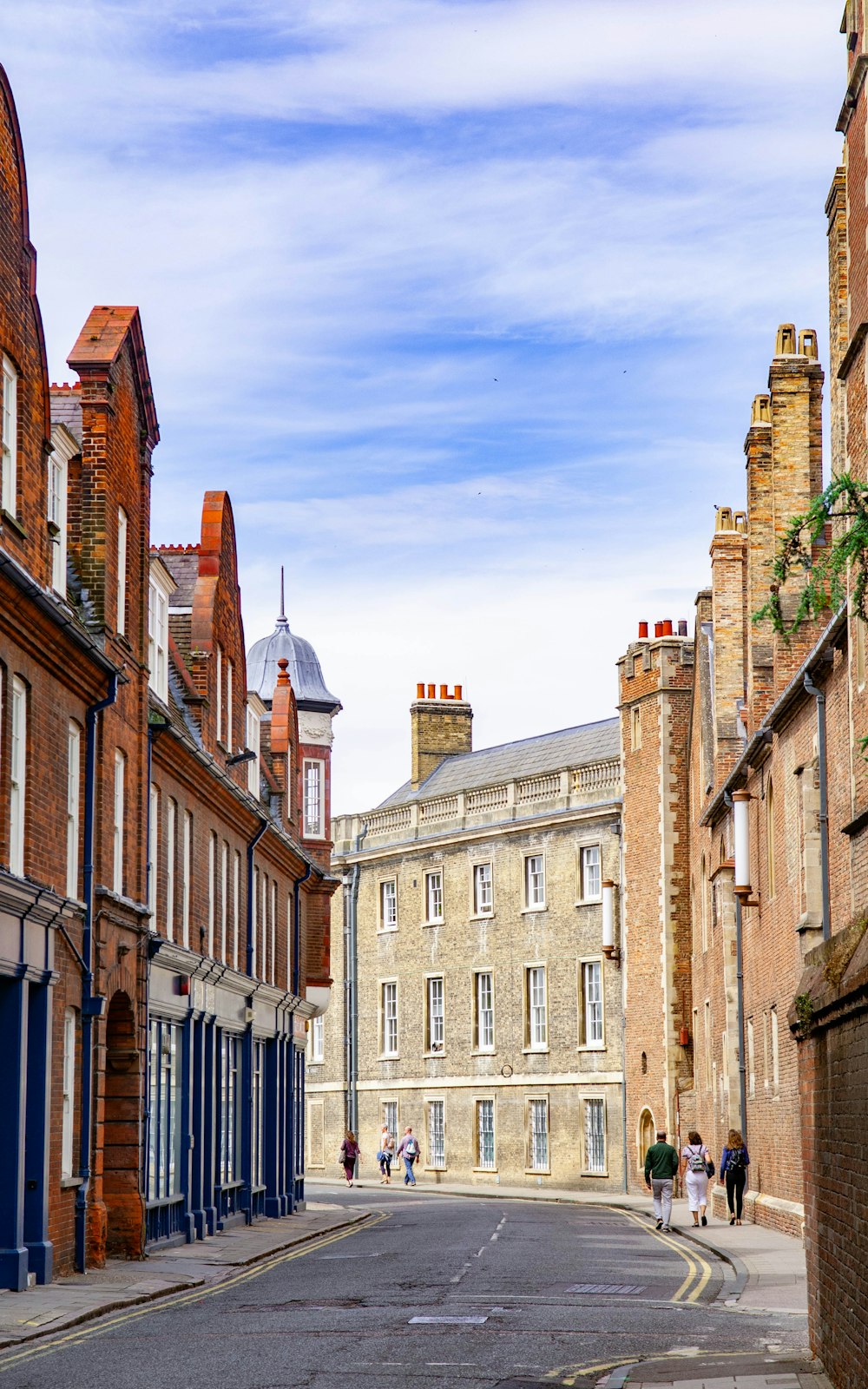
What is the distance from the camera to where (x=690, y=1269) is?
2262 centimetres

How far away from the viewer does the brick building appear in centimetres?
1958

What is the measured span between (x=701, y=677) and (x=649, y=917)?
8505mm

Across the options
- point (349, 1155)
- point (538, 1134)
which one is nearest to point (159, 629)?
point (538, 1134)

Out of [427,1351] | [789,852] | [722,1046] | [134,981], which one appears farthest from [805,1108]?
[722,1046]

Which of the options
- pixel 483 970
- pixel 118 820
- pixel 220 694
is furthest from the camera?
pixel 483 970

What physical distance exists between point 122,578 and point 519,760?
125 ft

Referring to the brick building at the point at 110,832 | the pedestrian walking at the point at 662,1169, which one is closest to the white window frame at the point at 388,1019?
the brick building at the point at 110,832

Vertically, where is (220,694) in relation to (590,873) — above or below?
above

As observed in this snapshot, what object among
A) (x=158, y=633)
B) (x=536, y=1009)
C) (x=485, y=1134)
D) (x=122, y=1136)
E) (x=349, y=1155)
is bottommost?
(x=349, y=1155)

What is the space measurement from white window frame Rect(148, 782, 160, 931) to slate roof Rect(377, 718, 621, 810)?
90.8 ft

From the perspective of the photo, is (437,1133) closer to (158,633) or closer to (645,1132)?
(645,1132)

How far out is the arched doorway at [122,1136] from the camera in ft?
77.0

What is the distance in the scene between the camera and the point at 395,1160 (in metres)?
59.0

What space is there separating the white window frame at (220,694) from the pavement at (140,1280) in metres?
8.47
